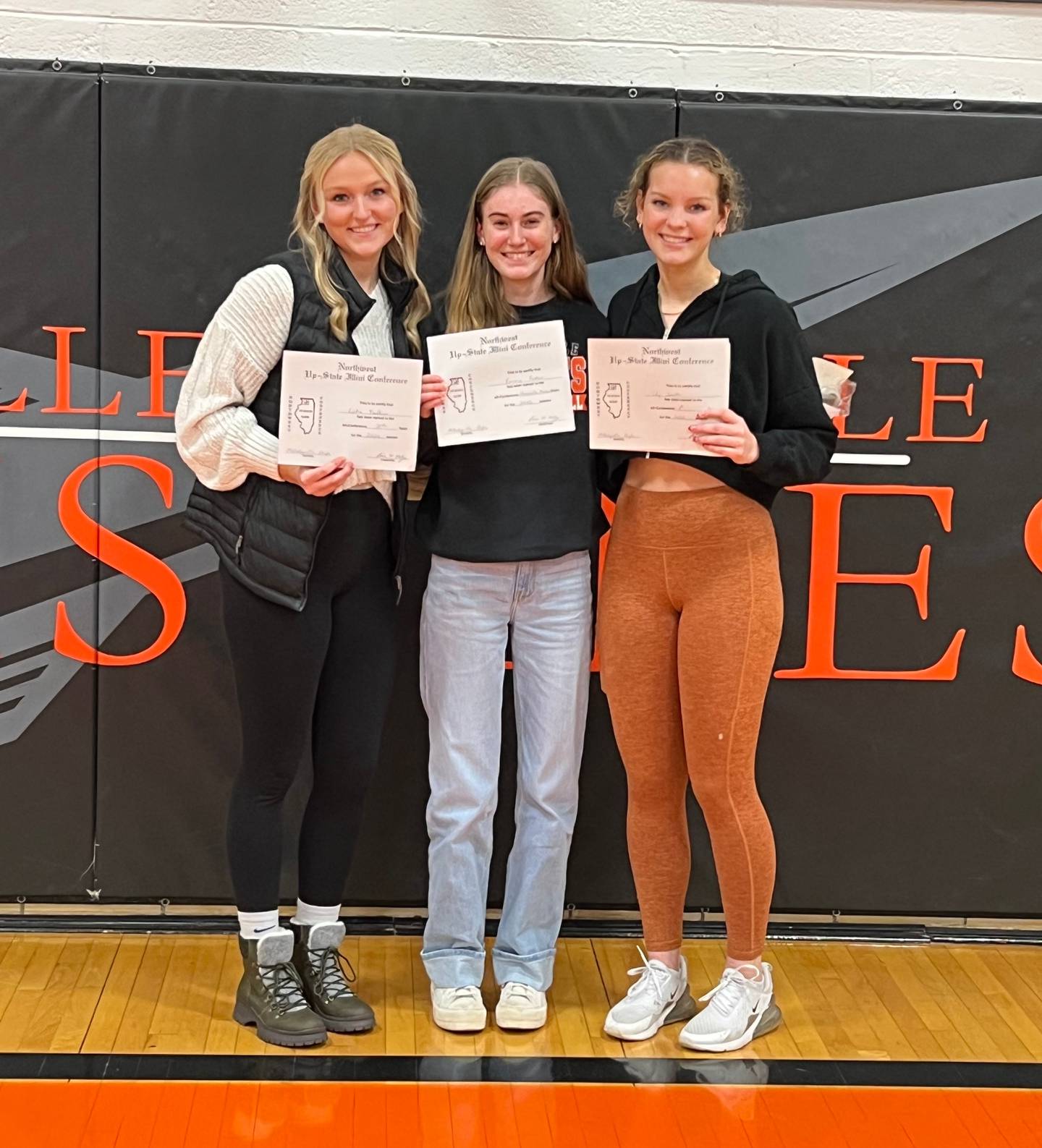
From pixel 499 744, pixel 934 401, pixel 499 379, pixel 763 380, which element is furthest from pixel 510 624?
pixel 934 401

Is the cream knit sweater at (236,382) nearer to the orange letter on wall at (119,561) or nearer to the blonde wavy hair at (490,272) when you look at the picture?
the blonde wavy hair at (490,272)

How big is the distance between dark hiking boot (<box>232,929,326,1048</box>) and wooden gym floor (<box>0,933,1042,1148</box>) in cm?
4

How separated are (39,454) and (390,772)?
1028 millimetres

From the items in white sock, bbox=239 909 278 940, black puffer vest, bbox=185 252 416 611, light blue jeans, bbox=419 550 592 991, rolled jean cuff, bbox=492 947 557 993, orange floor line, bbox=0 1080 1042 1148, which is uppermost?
black puffer vest, bbox=185 252 416 611

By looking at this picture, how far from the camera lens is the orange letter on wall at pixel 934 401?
9.51 ft

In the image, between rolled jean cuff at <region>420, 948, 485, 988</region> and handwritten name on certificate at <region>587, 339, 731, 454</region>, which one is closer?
handwritten name on certificate at <region>587, 339, 731, 454</region>

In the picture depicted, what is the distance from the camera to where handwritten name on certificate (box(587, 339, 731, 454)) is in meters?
2.31

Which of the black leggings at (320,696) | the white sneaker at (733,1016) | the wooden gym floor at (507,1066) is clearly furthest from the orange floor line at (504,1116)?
the black leggings at (320,696)

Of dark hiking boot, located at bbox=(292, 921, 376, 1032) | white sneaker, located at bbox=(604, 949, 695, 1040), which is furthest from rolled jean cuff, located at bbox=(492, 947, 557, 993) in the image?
dark hiking boot, located at bbox=(292, 921, 376, 1032)

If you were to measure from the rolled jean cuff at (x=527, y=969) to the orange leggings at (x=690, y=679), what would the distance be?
217mm

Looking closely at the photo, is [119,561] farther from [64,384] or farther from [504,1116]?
[504,1116]

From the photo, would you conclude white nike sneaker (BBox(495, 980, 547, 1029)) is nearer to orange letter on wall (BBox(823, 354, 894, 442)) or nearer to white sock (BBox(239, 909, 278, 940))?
white sock (BBox(239, 909, 278, 940))

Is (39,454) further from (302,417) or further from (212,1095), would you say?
(212,1095)

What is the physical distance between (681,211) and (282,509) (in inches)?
34.4
